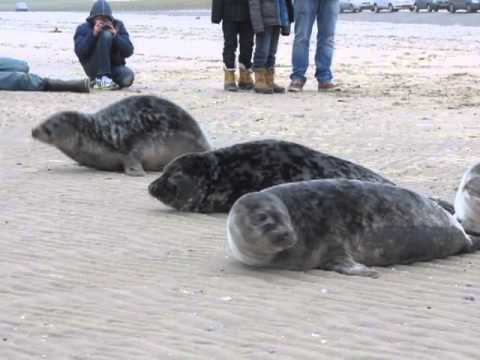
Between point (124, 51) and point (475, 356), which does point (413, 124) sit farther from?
point (475, 356)

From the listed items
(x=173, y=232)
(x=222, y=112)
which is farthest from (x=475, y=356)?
(x=222, y=112)

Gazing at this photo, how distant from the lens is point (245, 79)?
1692 cm

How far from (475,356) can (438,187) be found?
4220mm

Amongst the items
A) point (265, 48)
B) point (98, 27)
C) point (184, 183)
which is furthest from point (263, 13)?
point (184, 183)

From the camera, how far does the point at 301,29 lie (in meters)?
16.5

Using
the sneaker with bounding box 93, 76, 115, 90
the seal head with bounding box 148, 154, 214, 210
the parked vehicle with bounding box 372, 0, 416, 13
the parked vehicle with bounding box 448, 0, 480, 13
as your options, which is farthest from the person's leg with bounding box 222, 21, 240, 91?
the parked vehicle with bounding box 372, 0, 416, 13

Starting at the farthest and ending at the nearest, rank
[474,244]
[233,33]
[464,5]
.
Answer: [464,5], [233,33], [474,244]

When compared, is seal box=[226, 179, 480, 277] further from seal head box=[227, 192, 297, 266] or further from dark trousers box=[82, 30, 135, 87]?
dark trousers box=[82, 30, 135, 87]

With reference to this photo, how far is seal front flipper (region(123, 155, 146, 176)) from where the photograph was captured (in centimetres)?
920

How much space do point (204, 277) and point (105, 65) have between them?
37.4 feet

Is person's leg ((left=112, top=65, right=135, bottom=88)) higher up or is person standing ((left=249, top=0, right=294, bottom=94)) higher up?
person standing ((left=249, top=0, right=294, bottom=94))

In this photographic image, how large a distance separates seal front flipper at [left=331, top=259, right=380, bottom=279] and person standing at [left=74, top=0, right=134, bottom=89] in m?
11.2

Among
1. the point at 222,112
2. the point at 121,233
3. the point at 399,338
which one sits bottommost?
the point at 222,112

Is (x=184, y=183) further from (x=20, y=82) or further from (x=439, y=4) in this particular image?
(x=439, y=4)
